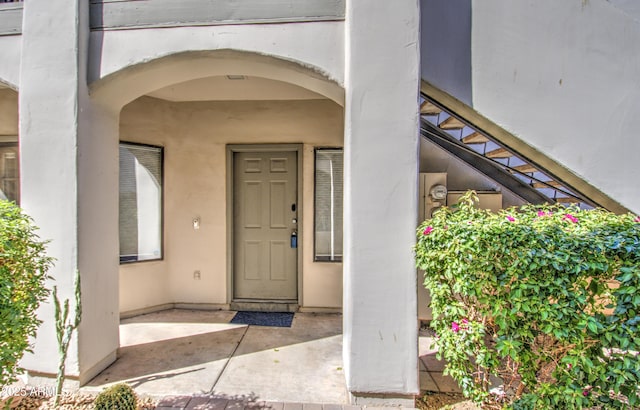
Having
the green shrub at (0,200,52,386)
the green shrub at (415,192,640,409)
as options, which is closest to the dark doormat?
the green shrub at (0,200,52,386)

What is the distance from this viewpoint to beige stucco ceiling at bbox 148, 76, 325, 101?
365cm

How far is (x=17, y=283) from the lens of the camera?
2.11 metres

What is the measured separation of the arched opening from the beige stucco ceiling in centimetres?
3

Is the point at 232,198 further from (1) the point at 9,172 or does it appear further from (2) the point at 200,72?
(1) the point at 9,172

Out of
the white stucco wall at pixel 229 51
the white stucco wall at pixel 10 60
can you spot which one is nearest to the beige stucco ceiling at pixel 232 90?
the white stucco wall at pixel 229 51

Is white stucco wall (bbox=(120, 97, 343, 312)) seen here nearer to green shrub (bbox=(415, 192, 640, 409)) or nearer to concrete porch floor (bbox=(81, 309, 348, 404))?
concrete porch floor (bbox=(81, 309, 348, 404))

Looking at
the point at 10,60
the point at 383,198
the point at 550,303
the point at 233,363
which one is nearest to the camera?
the point at 550,303

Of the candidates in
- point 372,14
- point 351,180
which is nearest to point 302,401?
point 351,180

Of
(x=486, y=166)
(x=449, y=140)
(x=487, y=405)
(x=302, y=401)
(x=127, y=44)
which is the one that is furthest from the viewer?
(x=486, y=166)

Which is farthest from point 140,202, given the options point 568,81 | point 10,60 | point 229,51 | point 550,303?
point 568,81

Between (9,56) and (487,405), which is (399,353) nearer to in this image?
(487,405)

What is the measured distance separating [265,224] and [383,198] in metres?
2.48

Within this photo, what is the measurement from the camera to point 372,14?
2.39 meters

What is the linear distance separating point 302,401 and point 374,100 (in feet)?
8.26
